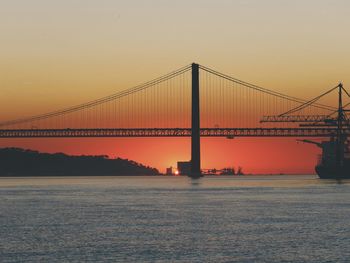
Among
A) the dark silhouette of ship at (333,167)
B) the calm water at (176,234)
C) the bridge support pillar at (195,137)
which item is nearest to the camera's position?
the calm water at (176,234)

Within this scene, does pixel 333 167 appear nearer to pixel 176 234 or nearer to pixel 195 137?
pixel 195 137

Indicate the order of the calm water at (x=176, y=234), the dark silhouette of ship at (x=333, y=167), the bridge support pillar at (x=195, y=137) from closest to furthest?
the calm water at (x=176, y=234) < the bridge support pillar at (x=195, y=137) < the dark silhouette of ship at (x=333, y=167)

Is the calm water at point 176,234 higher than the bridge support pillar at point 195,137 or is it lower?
lower

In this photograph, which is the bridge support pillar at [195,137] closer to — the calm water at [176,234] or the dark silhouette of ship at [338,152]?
the dark silhouette of ship at [338,152]

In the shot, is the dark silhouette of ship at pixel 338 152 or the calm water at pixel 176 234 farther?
the dark silhouette of ship at pixel 338 152

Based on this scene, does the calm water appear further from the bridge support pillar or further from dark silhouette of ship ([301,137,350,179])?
dark silhouette of ship ([301,137,350,179])

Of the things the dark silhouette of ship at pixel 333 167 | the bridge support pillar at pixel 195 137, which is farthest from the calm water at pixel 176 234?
the dark silhouette of ship at pixel 333 167

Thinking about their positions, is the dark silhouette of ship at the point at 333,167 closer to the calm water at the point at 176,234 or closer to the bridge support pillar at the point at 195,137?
the bridge support pillar at the point at 195,137

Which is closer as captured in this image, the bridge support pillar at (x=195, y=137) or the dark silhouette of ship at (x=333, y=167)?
the bridge support pillar at (x=195, y=137)

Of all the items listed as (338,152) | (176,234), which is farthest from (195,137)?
(176,234)

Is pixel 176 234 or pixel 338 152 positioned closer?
pixel 176 234

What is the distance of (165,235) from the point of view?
41.8 meters

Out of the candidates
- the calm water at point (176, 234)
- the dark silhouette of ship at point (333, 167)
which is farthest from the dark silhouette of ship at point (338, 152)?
the calm water at point (176, 234)

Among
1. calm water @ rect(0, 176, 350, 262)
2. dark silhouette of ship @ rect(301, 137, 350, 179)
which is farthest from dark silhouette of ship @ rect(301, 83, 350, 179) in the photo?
calm water @ rect(0, 176, 350, 262)
